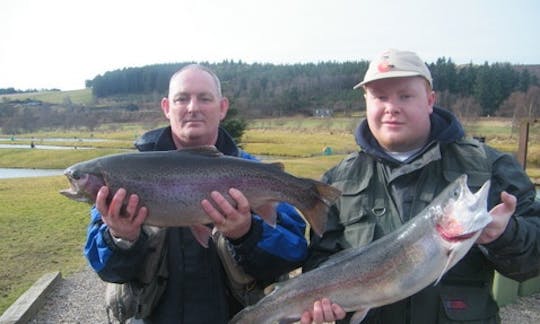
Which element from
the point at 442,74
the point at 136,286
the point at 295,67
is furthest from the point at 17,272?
the point at 295,67

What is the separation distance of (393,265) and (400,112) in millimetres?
1257

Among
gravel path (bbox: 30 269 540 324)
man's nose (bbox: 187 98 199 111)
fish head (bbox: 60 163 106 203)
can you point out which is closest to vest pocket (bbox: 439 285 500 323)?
man's nose (bbox: 187 98 199 111)

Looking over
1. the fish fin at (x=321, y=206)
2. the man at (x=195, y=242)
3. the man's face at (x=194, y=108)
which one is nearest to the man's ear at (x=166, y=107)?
the man at (x=195, y=242)

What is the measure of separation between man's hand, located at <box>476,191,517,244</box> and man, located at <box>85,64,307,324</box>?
5.40ft

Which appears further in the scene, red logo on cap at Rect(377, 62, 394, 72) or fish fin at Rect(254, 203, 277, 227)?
fish fin at Rect(254, 203, 277, 227)

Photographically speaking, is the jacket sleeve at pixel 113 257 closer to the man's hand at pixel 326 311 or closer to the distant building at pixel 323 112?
the man's hand at pixel 326 311

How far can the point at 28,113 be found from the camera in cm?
14300

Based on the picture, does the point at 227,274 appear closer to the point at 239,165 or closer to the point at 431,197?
the point at 239,165

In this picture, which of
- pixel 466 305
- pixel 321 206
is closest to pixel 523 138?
pixel 466 305

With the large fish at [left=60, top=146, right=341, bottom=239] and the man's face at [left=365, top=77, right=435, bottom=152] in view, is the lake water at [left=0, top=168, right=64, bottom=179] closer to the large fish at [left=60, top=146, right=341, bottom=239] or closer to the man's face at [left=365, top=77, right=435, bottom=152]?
the large fish at [left=60, top=146, right=341, bottom=239]

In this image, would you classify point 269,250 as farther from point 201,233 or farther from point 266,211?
point 201,233

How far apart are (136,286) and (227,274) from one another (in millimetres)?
847

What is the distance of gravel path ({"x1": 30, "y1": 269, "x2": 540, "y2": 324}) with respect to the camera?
8.73 metres

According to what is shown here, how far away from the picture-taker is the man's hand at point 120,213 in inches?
150
